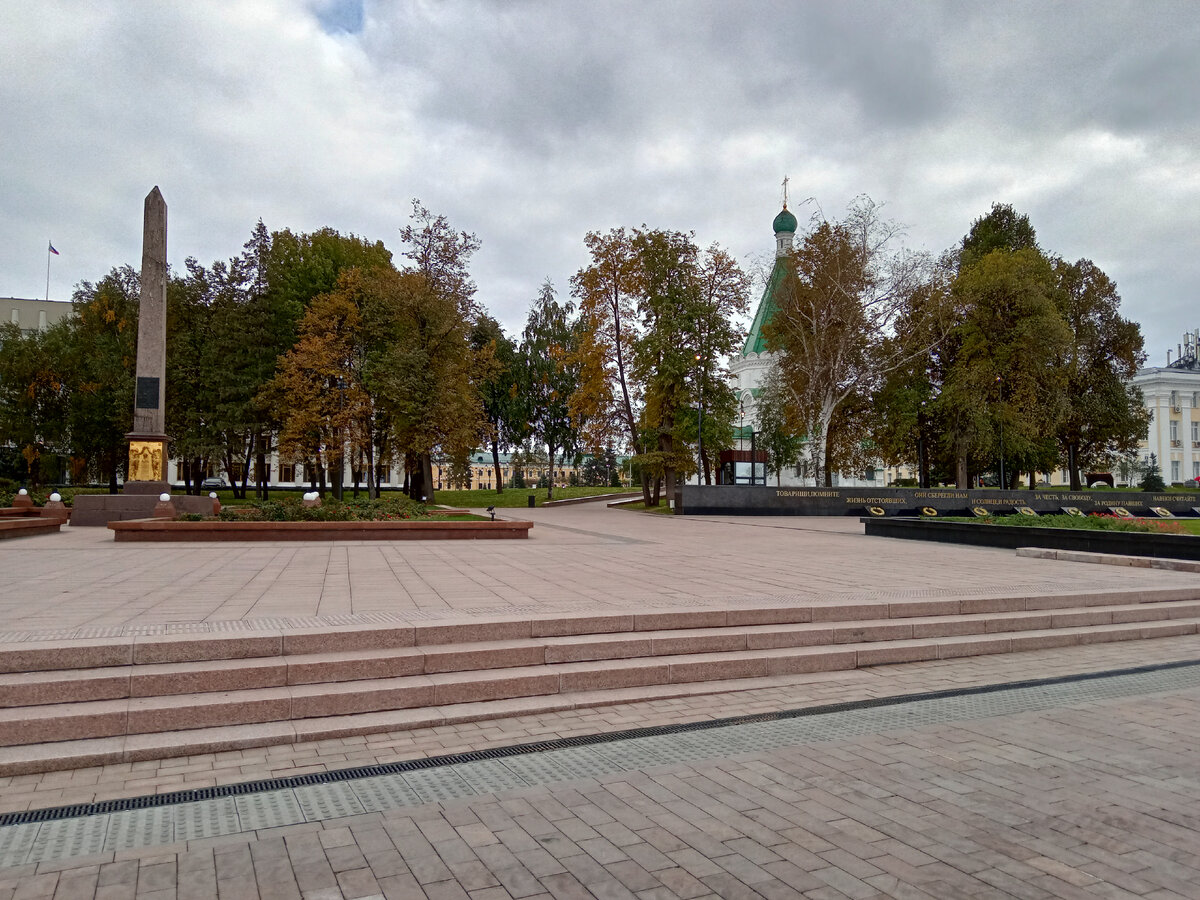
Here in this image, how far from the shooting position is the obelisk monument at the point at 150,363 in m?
21.6

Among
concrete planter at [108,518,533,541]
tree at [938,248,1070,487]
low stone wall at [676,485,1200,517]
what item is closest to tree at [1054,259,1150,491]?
tree at [938,248,1070,487]

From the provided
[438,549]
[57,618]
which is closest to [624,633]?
[57,618]

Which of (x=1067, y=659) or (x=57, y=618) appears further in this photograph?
(x=1067, y=659)

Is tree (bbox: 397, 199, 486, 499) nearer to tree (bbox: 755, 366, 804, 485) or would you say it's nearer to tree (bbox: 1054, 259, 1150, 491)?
tree (bbox: 755, 366, 804, 485)

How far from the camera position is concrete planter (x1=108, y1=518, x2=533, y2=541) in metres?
15.7

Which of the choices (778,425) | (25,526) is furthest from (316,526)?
(778,425)

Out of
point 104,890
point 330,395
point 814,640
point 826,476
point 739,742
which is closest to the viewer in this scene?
point 104,890

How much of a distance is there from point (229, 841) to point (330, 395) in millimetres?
33455

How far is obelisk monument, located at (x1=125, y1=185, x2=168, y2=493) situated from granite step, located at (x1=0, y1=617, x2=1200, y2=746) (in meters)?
19.4

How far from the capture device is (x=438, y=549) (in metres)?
15.2

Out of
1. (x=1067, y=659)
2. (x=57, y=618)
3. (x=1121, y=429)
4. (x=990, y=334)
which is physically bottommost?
(x=1067, y=659)

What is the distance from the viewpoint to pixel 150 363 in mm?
21672

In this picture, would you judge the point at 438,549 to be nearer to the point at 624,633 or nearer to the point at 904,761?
the point at 624,633

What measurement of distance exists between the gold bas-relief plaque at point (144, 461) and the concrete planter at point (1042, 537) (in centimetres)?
2070
